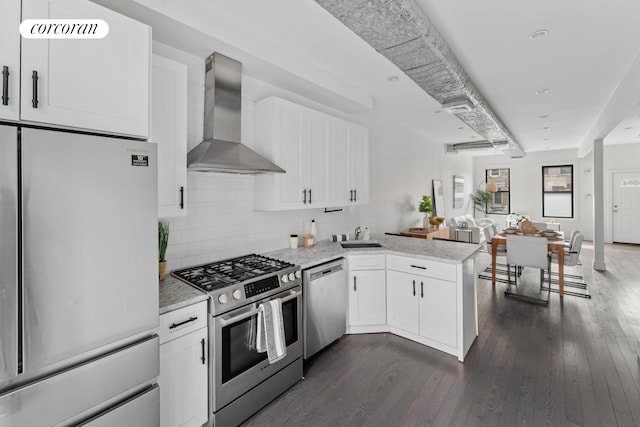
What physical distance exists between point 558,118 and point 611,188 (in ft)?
16.3

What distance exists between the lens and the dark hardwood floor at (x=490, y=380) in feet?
6.70

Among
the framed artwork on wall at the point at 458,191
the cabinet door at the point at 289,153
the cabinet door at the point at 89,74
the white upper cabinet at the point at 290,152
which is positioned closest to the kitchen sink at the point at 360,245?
the white upper cabinet at the point at 290,152

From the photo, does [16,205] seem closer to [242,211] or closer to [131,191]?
[131,191]

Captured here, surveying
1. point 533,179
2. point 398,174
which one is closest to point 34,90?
point 398,174

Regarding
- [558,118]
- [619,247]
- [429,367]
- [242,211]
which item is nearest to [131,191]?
[242,211]

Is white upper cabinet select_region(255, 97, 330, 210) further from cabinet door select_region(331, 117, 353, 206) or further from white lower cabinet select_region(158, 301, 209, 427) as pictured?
white lower cabinet select_region(158, 301, 209, 427)

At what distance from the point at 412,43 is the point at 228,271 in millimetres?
2174

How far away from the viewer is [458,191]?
8586 mm

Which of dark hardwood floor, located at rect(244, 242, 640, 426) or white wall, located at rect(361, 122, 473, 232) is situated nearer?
dark hardwood floor, located at rect(244, 242, 640, 426)

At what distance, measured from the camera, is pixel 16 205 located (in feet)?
3.69

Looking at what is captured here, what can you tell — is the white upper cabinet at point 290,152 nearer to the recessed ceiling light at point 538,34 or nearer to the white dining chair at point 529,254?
the recessed ceiling light at point 538,34

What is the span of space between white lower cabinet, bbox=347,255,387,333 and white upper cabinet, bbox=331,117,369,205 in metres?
0.78

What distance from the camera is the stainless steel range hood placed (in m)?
2.29

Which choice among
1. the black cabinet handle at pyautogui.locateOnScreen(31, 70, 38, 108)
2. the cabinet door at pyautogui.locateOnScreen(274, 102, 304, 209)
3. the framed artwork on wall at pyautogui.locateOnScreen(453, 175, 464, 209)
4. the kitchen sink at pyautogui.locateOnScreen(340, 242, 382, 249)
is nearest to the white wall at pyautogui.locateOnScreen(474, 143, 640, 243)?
the framed artwork on wall at pyautogui.locateOnScreen(453, 175, 464, 209)
